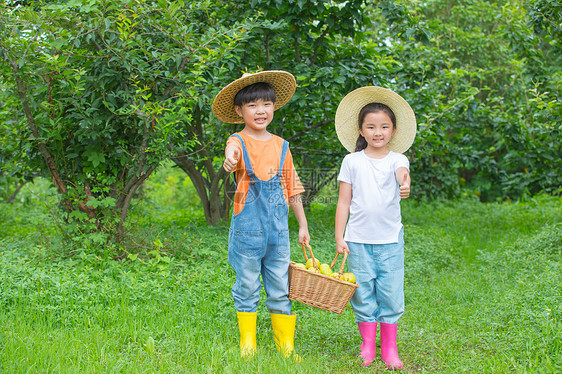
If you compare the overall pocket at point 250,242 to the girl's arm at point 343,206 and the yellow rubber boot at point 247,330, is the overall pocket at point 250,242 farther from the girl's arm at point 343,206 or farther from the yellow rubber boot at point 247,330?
the girl's arm at point 343,206

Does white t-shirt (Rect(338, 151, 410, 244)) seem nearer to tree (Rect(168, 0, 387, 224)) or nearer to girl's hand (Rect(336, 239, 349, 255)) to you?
girl's hand (Rect(336, 239, 349, 255))

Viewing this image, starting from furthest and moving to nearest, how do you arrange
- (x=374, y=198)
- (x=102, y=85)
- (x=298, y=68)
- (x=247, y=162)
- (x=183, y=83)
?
(x=298, y=68) < (x=183, y=83) < (x=102, y=85) < (x=374, y=198) < (x=247, y=162)

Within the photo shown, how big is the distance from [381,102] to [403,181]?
0.57 m

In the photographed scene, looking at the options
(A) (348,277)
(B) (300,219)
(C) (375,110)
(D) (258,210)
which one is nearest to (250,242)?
(D) (258,210)

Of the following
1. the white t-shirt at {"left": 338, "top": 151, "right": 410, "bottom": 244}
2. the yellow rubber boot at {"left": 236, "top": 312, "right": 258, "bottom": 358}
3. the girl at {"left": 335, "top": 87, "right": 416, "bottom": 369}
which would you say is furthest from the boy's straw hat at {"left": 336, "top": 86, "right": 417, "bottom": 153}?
the yellow rubber boot at {"left": 236, "top": 312, "right": 258, "bottom": 358}

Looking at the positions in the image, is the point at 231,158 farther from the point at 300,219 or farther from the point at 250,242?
the point at 300,219

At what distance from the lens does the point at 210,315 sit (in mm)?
3672

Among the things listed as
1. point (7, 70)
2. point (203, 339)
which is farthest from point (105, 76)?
point (203, 339)

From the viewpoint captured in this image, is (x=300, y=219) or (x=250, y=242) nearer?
(x=250, y=242)

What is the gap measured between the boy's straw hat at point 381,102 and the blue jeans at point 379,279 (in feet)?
2.02

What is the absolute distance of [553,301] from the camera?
3.41 meters

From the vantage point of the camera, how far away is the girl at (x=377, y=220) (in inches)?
120

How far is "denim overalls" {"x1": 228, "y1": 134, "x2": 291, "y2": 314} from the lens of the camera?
9.71 ft

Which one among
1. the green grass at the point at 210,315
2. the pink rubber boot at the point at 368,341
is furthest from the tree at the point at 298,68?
the pink rubber boot at the point at 368,341
